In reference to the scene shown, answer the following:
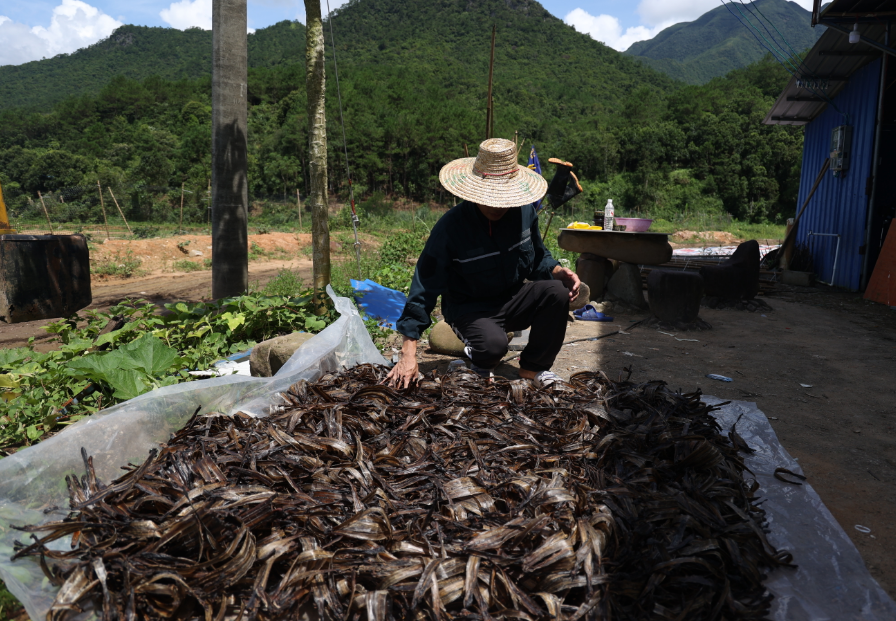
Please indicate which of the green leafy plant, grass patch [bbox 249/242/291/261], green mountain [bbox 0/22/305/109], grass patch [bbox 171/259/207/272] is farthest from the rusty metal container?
green mountain [bbox 0/22/305/109]

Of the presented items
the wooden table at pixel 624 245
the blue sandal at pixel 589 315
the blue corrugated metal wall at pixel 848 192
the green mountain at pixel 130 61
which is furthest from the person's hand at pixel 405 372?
the green mountain at pixel 130 61

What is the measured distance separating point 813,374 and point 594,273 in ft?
10.0

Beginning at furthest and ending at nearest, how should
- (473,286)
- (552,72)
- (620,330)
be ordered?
(552,72) < (620,330) < (473,286)

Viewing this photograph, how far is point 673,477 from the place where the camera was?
1.87m

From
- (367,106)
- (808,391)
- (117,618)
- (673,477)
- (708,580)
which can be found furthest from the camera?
(367,106)

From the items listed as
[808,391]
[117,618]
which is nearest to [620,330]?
[808,391]

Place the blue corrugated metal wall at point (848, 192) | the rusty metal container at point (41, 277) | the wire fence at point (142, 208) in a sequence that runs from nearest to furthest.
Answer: the rusty metal container at point (41, 277) → the blue corrugated metal wall at point (848, 192) → the wire fence at point (142, 208)

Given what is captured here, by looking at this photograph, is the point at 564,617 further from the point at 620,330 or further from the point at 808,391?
the point at 620,330

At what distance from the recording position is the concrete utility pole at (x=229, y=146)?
4.18m

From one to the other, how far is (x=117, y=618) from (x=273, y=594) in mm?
352

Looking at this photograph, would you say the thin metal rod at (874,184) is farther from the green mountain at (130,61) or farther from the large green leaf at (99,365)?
the green mountain at (130,61)

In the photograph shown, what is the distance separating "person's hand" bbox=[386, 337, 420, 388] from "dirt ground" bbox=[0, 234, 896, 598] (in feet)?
3.87

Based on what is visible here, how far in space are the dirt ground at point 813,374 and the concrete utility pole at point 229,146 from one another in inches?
67.1

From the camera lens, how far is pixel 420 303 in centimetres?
281
